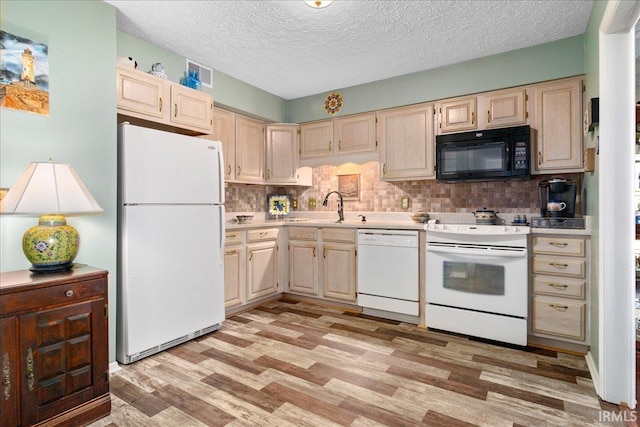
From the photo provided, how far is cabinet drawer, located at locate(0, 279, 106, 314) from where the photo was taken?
1567 mm

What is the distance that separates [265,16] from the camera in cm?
251

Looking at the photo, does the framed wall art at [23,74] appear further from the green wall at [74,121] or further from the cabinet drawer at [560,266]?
the cabinet drawer at [560,266]

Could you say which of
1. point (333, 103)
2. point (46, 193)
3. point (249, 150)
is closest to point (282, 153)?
point (249, 150)

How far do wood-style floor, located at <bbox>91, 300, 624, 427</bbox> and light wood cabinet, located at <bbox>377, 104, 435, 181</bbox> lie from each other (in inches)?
63.5

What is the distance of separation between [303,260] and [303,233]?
308mm

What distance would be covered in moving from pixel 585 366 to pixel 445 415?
4.31 ft

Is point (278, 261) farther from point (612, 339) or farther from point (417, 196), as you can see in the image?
point (612, 339)

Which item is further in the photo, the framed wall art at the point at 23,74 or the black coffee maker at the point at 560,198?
the black coffee maker at the point at 560,198

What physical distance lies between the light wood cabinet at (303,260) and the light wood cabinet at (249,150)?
79cm

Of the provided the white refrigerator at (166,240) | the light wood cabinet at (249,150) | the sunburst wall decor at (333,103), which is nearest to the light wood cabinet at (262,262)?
the white refrigerator at (166,240)

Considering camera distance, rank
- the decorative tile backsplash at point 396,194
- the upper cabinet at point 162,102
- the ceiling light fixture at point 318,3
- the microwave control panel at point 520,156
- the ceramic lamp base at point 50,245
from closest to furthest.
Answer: the ceramic lamp base at point 50,245
the ceiling light fixture at point 318,3
the upper cabinet at point 162,102
the microwave control panel at point 520,156
the decorative tile backsplash at point 396,194

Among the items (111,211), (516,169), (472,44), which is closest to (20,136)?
(111,211)

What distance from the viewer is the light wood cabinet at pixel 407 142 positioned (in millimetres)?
3510

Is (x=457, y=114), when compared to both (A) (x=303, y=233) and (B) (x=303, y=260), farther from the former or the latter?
(B) (x=303, y=260)
